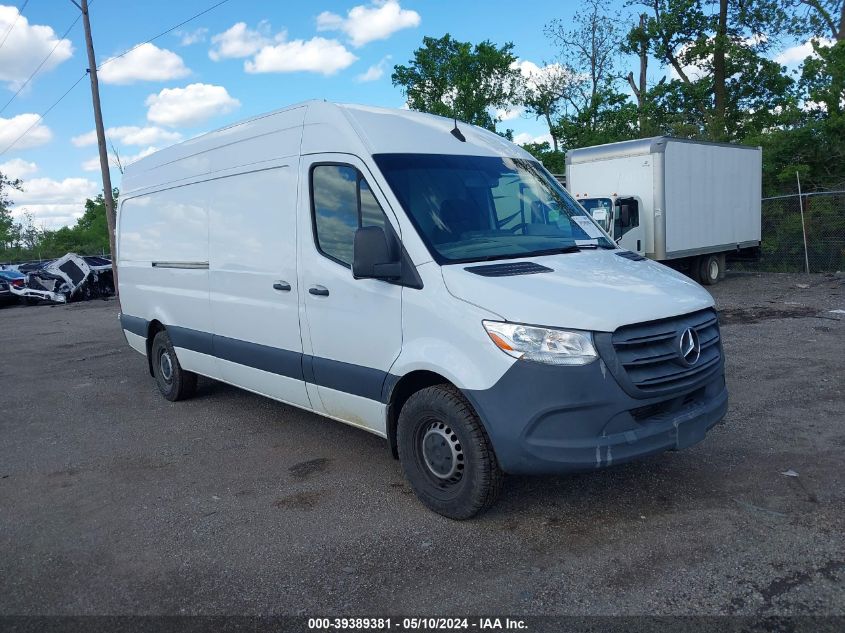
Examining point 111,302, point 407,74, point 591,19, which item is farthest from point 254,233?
point 407,74

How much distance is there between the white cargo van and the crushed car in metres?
19.9

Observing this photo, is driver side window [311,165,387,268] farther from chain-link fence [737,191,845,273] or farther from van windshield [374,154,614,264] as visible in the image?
chain-link fence [737,191,845,273]

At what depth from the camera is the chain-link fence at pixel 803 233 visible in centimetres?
1753

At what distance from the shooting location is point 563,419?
12.2 ft

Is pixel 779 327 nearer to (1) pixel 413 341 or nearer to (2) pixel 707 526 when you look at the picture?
(2) pixel 707 526

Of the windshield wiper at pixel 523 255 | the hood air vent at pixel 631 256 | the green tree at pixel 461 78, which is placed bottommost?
the hood air vent at pixel 631 256

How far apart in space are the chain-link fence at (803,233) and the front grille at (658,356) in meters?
15.1

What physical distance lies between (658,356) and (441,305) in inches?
48.2

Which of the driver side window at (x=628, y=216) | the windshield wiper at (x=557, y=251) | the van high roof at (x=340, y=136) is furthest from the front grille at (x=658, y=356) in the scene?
the driver side window at (x=628, y=216)

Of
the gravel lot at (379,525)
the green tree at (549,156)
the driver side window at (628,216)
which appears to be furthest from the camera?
the green tree at (549,156)

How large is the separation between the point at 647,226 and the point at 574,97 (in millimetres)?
23874

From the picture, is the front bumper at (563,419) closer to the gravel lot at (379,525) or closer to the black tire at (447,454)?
the black tire at (447,454)

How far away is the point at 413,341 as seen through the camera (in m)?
4.23

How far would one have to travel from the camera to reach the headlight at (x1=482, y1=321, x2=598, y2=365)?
3.69 meters
